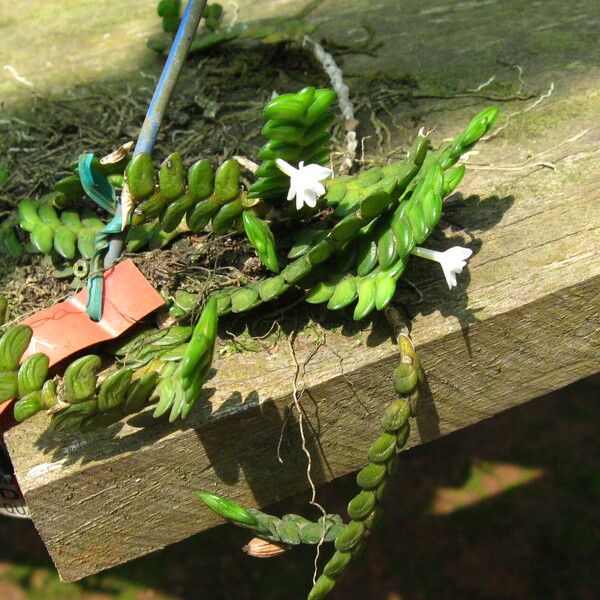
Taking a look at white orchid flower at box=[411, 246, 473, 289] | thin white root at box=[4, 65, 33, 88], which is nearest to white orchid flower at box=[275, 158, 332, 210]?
white orchid flower at box=[411, 246, 473, 289]

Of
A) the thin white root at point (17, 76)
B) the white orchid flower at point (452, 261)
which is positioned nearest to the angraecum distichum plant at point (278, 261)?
the white orchid flower at point (452, 261)

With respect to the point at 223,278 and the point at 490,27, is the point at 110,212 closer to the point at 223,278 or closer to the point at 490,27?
the point at 223,278

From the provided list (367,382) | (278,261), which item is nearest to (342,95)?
(278,261)

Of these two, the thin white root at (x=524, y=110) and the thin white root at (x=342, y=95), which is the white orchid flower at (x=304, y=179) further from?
the thin white root at (x=524, y=110)

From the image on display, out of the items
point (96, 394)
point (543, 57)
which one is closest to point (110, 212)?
point (96, 394)

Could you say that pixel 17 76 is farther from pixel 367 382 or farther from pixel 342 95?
pixel 367 382
